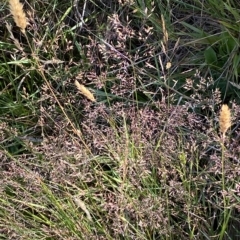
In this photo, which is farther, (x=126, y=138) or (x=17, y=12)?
(x=126, y=138)

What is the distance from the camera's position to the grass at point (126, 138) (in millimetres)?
1312

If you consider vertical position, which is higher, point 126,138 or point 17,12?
point 17,12

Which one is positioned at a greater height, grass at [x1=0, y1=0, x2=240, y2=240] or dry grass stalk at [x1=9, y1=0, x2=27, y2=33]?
dry grass stalk at [x1=9, y1=0, x2=27, y2=33]

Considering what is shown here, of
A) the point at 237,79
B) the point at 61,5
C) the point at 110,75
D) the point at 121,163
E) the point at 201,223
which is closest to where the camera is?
the point at 121,163

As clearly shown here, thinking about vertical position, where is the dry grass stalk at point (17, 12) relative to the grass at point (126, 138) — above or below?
above

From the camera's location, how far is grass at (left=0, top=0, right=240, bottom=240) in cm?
131

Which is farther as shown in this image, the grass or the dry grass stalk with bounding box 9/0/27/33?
the grass

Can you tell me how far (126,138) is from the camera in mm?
1271

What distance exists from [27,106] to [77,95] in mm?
203

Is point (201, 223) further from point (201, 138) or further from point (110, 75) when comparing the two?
point (110, 75)

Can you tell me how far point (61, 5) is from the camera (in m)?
1.77

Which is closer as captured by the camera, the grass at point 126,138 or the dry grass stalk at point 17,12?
the dry grass stalk at point 17,12

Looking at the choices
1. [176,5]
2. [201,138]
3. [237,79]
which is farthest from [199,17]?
[201,138]

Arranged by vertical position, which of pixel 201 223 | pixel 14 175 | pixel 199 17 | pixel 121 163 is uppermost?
pixel 199 17
